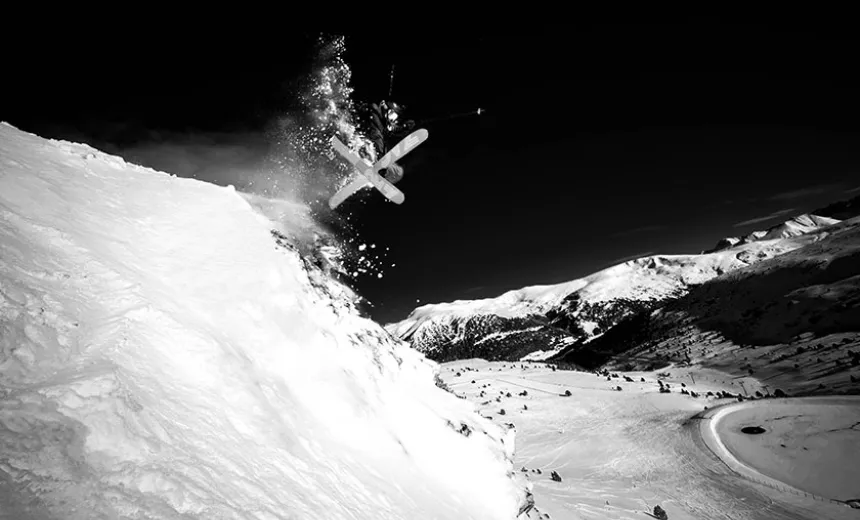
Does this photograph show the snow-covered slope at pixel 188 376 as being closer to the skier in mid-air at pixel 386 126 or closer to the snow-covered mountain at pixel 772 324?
the skier in mid-air at pixel 386 126

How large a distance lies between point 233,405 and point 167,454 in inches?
77.4

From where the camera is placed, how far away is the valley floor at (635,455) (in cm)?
2167

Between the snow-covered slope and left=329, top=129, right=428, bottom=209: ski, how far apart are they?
9.77 m

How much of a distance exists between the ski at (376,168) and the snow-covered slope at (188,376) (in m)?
9.77

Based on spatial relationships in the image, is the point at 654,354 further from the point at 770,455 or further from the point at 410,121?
the point at 410,121

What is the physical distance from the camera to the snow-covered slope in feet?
13.3

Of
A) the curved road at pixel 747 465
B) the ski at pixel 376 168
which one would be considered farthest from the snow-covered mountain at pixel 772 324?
the ski at pixel 376 168

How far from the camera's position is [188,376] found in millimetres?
6438

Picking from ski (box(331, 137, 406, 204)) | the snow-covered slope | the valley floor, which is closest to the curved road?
the valley floor

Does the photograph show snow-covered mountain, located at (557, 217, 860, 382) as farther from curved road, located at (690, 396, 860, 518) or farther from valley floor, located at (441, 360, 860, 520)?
valley floor, located at (441, 360, 860, 520)

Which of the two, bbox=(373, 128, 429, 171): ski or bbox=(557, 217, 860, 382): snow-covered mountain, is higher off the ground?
bbox=(373, 128, 429, 171): ski

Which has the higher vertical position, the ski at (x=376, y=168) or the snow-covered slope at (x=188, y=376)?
the ski at (x=376, y=168)

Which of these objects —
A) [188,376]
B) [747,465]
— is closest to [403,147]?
[188,376]

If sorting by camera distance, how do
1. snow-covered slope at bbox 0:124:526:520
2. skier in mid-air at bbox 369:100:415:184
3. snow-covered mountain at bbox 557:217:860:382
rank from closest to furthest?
snow-covered slope at bbox 0:124:526:520 → skier in mid-air at bbox 369:100:415:184 → snow-covered mountain at bbox 557:217:860:382
